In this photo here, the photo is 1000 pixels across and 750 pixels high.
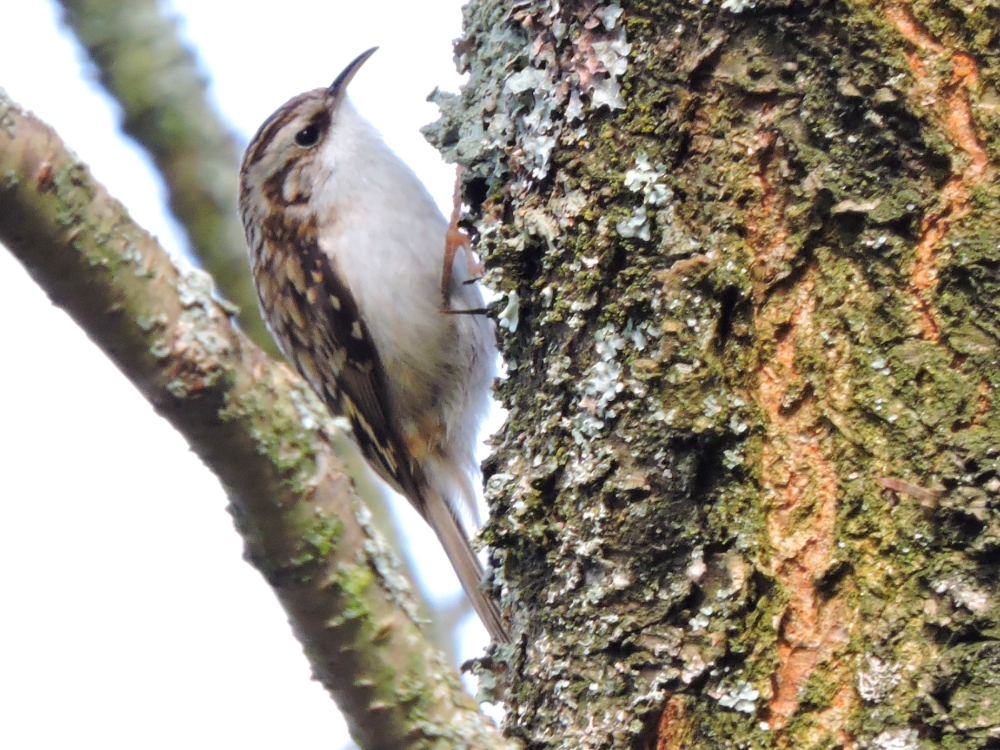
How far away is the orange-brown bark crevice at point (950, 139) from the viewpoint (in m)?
1.18

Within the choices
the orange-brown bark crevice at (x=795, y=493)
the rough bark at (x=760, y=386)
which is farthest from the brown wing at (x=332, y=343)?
the orange-brown bark crevice at (x=795, y=493)

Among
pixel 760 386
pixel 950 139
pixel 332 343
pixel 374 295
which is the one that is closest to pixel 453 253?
pixel 374 295

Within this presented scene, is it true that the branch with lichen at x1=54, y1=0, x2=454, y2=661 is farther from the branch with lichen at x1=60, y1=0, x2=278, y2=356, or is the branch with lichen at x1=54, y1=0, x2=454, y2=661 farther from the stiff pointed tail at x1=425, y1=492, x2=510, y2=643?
the stiff pointed tail at x1=425, y1=492, x2=510, y2=643

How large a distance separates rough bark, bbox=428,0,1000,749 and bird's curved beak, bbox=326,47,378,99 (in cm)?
164

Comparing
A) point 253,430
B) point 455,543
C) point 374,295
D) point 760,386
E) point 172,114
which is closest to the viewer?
point 253,430

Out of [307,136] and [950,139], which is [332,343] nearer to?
[307,136]

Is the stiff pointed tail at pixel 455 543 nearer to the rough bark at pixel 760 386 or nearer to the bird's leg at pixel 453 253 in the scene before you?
the bird's leg at pixel 453 253

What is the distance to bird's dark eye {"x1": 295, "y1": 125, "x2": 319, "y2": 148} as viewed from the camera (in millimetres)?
3008

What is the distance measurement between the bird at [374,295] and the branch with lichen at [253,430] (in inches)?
68.2

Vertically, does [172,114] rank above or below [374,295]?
above

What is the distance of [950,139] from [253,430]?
2.63ft

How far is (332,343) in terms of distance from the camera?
10.00 ft

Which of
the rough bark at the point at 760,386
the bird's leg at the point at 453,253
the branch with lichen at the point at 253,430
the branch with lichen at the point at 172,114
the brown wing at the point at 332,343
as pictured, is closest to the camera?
the branch with lichen at the point at 253,430

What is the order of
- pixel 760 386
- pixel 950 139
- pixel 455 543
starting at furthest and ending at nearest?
pixel 455 543
pixel 760 386
pixel 950 139
